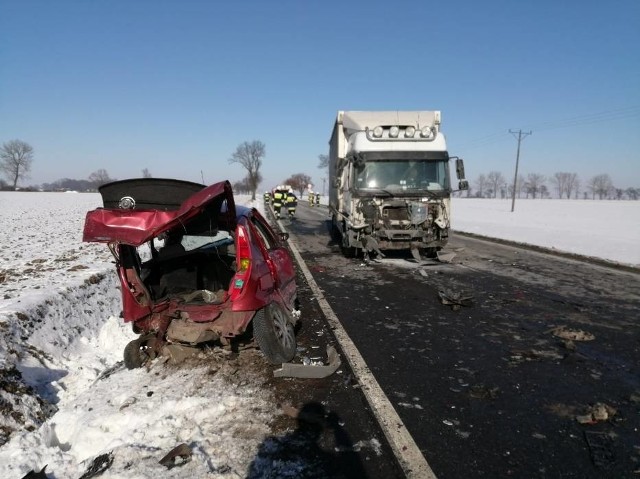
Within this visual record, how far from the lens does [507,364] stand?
428 centimetres

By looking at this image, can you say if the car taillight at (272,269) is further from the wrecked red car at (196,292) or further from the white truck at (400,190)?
the white truck at (400,190)

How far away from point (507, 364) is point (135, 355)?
3.80 m

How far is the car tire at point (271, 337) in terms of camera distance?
4.16 meters

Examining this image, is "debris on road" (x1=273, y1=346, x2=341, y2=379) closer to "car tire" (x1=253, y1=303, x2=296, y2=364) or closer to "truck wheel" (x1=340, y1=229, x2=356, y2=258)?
"car tire" (x1=253, y1=303, x2=296, y2=364)

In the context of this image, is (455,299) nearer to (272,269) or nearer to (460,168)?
(272,269)

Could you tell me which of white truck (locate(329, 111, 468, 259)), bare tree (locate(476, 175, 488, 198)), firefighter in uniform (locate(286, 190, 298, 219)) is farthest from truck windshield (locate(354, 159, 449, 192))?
bare tree (locate(476, 175, 488, 198))

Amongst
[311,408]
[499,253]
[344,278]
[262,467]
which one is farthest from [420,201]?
[262,467]

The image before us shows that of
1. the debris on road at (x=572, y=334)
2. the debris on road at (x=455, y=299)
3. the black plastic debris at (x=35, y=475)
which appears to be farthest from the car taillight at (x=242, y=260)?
the debris on road at (x=572, y=334)

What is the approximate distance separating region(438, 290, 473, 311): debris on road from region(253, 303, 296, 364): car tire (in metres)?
3.09

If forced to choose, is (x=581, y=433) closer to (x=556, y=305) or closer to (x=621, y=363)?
(x=621, y=363)

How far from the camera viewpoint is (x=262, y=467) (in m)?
2.64

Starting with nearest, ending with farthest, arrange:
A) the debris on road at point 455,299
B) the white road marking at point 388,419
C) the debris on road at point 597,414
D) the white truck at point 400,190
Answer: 1. the white road marking at point 388,419
2. the debris on road at point 597,414
3. the debris on road at point 455,299
4. the white truck at point 400,190

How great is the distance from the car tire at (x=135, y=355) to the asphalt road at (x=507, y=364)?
7.52ft

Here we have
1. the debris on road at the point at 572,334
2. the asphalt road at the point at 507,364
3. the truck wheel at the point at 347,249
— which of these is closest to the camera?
the asphalt road at the point at 507,364
